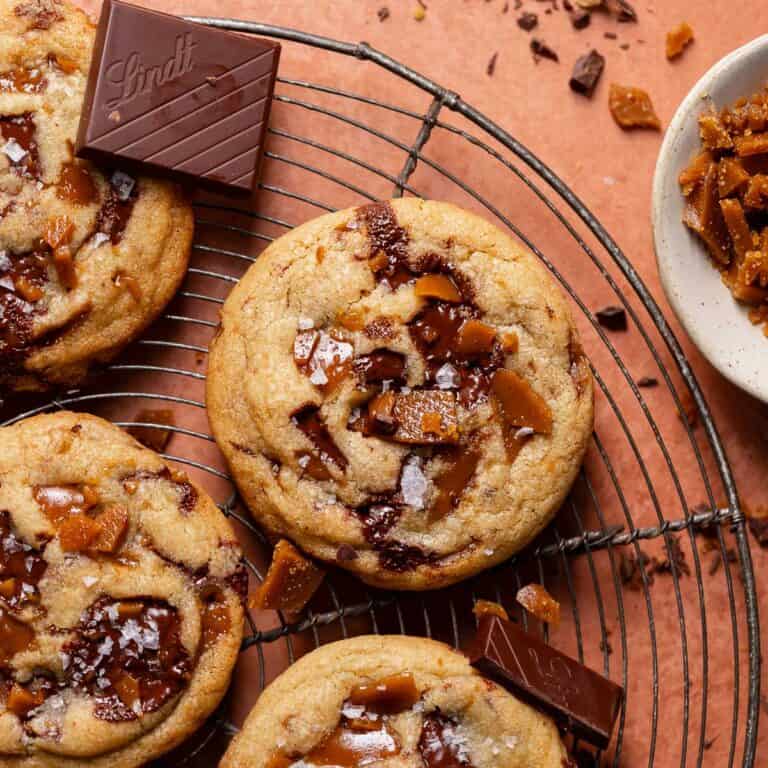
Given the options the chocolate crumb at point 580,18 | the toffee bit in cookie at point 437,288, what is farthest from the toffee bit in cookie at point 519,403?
the chocolate crumb at point 580,18

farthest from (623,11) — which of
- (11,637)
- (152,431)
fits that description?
(11,637)

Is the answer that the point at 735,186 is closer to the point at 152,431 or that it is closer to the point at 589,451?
the point at 589,451

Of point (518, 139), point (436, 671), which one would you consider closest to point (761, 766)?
point (436, 671)

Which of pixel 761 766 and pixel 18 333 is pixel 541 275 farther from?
pixel 761 766

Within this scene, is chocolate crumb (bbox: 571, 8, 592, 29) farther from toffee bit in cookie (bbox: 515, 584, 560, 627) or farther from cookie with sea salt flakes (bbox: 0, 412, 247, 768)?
cookie with sea salt flakes (bbox: 0, 412, 247, 768)

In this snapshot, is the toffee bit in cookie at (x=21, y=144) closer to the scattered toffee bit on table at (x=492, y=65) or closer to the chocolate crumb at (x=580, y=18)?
the scattered toffee bit on table at (x=492, y=65)

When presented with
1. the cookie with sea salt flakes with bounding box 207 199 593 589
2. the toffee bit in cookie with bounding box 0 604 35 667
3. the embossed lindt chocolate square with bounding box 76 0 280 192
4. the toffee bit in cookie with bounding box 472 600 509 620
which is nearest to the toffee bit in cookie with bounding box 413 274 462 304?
the cookie with sea salt flakes with bounding box 207 199 593 589
